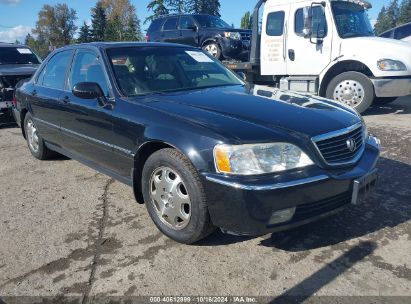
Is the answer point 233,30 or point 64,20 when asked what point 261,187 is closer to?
point 233,30

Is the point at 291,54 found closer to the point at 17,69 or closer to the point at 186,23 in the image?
the point at 186,23

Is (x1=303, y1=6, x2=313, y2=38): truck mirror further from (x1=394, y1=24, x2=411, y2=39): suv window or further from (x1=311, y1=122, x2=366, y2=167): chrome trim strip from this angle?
(x1=394, y1=24, x2=411, y2=39): suv window

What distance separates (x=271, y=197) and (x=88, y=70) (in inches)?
102

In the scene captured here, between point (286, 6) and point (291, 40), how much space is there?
30.1 inches

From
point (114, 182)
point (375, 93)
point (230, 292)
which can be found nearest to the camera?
point (230, 292)

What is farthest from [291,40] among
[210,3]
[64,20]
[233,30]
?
[64,20]

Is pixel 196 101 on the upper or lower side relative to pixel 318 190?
upper

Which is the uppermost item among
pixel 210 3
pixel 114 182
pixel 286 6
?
pixel 210 3

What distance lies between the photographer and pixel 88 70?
4203mm

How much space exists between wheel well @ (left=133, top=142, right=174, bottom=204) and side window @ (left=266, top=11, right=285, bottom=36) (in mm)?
6565

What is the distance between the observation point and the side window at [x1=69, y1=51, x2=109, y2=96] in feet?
12.8

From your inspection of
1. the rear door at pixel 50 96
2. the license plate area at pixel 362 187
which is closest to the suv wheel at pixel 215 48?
the rear door at pixel 50 96

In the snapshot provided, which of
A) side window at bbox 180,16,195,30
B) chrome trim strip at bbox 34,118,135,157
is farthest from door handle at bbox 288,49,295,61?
chrome trim strip at bbox 34,118,135,157

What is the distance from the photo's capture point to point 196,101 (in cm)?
343
